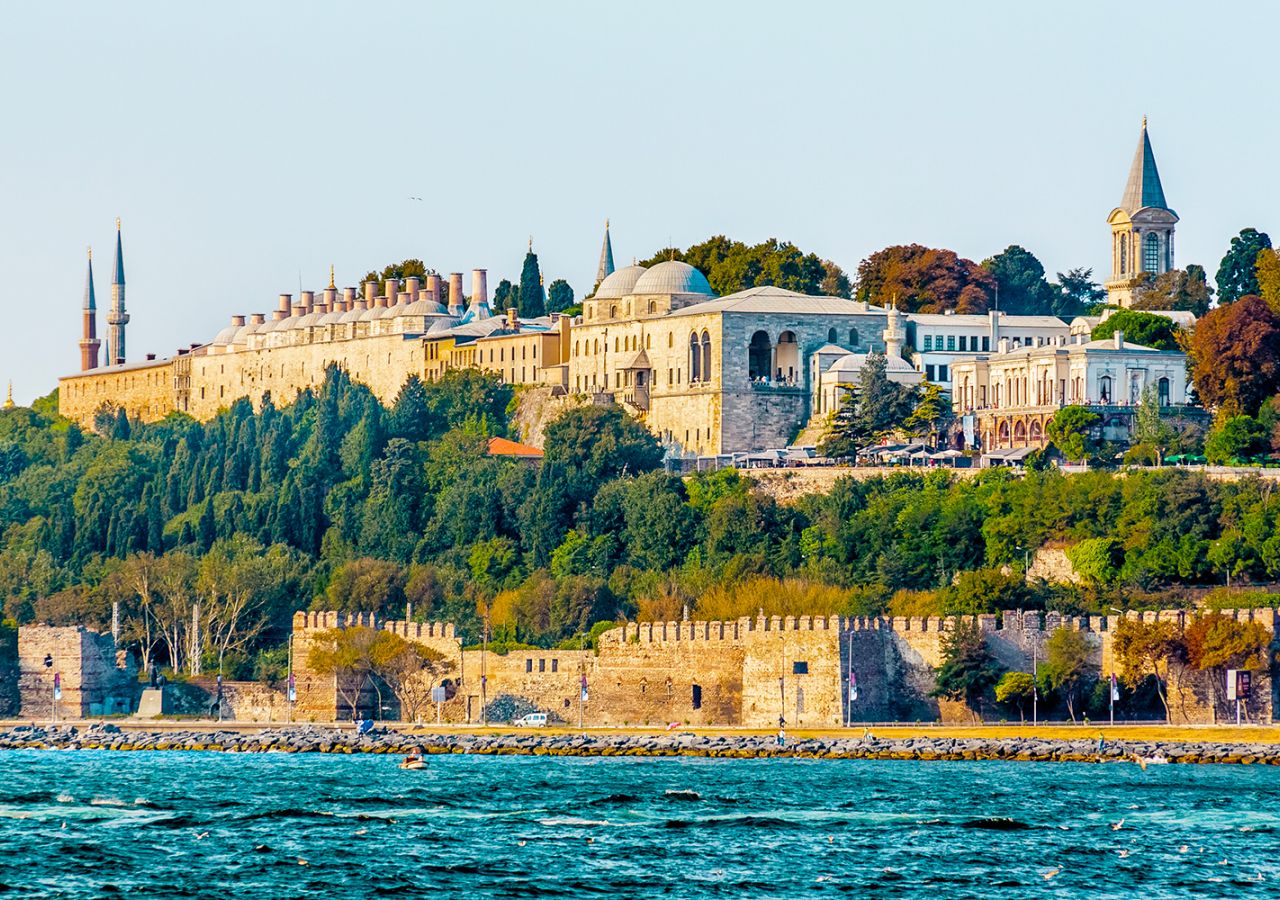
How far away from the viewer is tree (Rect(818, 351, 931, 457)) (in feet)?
299

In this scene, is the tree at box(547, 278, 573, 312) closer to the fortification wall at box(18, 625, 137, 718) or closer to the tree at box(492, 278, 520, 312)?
the tree at box(492, 278, 520, 312)

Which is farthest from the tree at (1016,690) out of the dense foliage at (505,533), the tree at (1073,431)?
the tree at (1073,431)

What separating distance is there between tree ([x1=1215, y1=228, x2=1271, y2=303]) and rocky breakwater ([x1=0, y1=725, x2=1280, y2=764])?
4360cm

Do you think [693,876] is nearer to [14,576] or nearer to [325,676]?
[325,676]

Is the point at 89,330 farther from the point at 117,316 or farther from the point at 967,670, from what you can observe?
the point at 967,670

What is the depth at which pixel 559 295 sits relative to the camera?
4722 inches

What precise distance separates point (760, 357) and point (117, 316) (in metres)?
49.2

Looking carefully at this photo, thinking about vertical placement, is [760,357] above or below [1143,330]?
below

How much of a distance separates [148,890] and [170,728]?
27.3 meters

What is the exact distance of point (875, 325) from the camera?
99500 millimetres

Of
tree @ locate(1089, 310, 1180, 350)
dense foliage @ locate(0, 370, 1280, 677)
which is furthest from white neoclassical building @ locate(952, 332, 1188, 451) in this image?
dense foliage @ locate(0, 370, 1280, 677)

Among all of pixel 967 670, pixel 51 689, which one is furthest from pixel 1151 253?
pixel 51 689

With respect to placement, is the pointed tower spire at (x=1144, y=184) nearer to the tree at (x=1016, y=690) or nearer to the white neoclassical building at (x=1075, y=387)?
the white neoclassical building at (x=1075, y=387)

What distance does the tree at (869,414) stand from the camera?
91125mm
